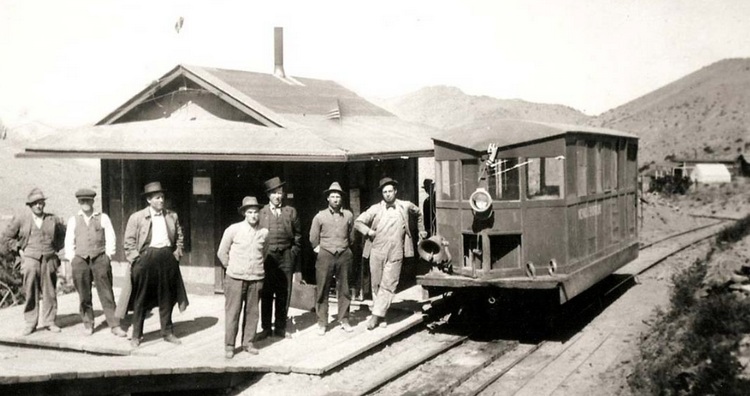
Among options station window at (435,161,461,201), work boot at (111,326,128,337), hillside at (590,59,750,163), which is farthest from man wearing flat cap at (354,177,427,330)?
hillside at (590,59,750,163)

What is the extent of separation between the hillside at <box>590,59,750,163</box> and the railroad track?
55179 millimetres

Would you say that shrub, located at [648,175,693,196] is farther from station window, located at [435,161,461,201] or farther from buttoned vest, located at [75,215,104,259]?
buttoned vest, located at [75,215,104,259]

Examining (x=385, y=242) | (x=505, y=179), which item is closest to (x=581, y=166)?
(x=505, y=179)

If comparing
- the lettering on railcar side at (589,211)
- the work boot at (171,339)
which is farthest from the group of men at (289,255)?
the lettering on railcar side at (589,211)

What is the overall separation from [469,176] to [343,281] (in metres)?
2.25

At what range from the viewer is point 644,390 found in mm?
7820

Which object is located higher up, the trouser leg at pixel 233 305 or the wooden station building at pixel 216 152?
the wooden station building at pixel 216 152

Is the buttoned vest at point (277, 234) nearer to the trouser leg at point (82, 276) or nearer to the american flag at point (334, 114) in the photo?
the trouser leg at point (82, 276)

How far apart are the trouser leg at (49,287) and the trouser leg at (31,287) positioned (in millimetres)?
69

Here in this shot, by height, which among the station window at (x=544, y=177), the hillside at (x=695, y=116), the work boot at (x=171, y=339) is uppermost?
the hillside at (x=695, y=116)

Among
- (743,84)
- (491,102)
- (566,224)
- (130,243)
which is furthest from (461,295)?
(743,84)

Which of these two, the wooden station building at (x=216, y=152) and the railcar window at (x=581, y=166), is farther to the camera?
the wooden station building at (x=216, y=152)

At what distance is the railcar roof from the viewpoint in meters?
10.1

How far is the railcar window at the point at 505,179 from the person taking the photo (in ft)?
33.2
